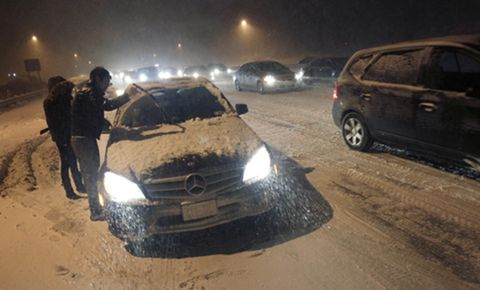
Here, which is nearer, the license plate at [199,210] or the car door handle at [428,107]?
the license plate at [199,210]

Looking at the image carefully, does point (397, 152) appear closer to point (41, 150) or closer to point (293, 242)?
point (293, 242)

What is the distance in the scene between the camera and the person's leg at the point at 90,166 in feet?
15.6

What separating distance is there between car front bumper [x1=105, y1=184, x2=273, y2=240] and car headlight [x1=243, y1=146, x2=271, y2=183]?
4.3 inches

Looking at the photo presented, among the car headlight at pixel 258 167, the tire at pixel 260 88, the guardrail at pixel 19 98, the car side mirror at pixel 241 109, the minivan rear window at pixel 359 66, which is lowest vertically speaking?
the guardrail at pixel 19 98

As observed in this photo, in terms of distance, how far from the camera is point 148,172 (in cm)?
374

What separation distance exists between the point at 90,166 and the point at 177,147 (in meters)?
1.51

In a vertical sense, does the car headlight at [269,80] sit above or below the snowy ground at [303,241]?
above

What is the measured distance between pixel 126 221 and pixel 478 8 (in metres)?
39.8

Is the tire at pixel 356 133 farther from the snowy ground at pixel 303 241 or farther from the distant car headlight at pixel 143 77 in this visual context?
the distant car headlight at pixel 143 77

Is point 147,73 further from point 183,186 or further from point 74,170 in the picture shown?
point 183,186

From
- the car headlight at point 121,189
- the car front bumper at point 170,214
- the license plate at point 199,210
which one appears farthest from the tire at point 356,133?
the car headlight at point 121,189

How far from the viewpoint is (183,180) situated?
12.0 ft

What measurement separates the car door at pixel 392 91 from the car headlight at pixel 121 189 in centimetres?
403

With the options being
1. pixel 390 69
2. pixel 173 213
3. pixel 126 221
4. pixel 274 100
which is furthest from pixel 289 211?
pixel 274 100
